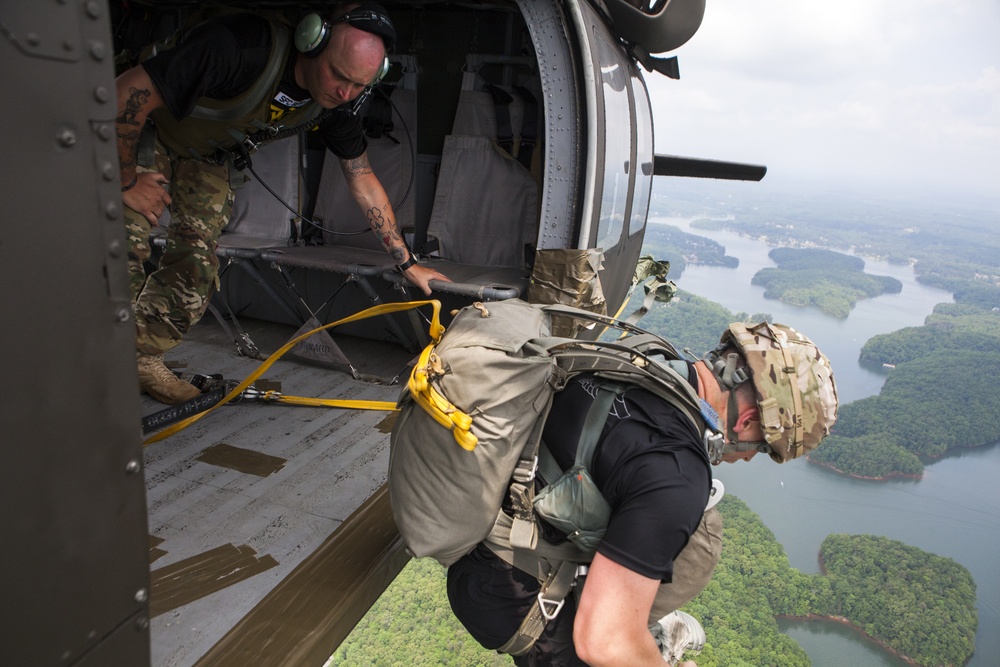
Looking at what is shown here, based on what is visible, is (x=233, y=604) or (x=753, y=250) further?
(x=753, y=250)

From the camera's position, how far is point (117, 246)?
0.82m

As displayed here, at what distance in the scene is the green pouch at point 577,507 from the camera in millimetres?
1577

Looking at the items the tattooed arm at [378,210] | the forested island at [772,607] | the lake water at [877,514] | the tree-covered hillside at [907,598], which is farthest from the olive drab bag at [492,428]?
the tree-covered hillside at [907,598]

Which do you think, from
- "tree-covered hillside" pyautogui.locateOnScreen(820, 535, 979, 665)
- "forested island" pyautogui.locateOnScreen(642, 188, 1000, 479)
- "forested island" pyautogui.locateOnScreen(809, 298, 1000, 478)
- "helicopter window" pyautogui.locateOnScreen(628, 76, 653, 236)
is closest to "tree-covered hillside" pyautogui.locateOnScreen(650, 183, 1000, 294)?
"forested island" pyautogui.locateOnScreen(642, 188, 1000, 479)

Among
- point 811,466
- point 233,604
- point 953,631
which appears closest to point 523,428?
point 233,604

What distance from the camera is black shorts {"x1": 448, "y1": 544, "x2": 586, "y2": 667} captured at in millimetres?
1860

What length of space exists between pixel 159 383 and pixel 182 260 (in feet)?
2.11

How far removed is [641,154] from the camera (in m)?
4.44

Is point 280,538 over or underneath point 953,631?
over

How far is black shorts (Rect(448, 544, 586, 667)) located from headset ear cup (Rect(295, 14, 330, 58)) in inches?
78.7

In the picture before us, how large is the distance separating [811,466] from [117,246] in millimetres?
49166

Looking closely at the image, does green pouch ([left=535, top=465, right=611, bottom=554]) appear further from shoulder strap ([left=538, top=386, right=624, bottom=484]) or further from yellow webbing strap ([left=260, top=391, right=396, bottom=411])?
yellow webbing strap ([left=260, top=391, right=396, bottom=411])

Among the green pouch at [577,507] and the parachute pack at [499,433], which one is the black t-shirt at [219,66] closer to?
the parachute pack at [499,433]

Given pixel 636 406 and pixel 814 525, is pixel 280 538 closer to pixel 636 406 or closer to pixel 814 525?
pixel 636 406
